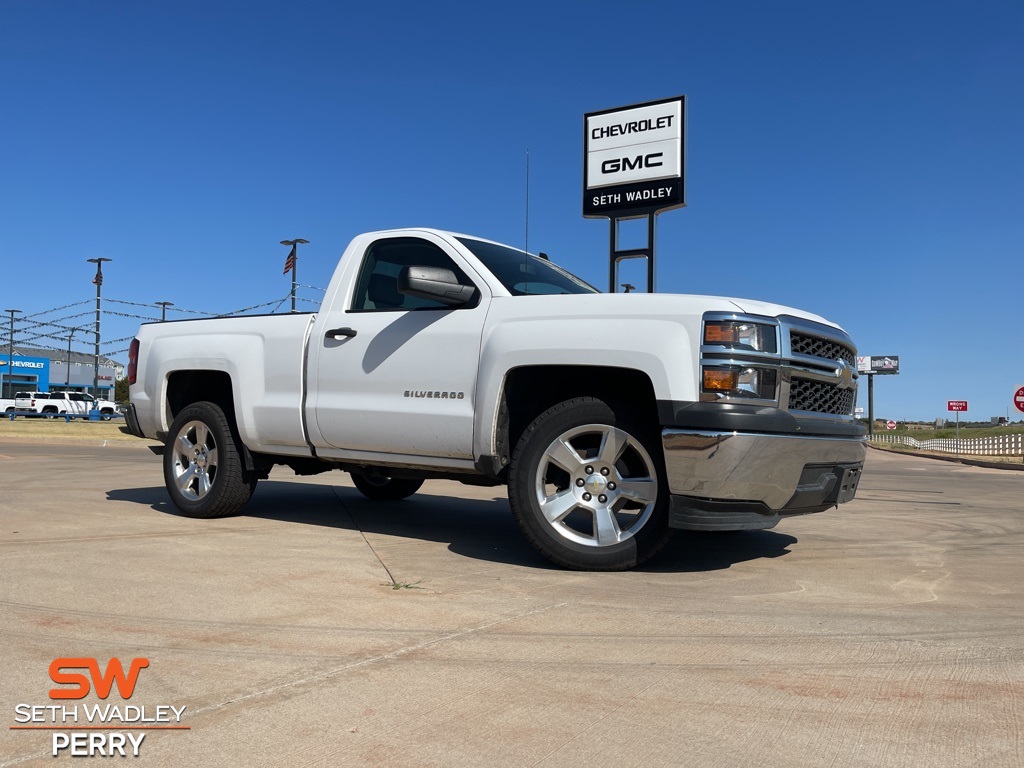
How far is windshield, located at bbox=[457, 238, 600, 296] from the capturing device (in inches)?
217

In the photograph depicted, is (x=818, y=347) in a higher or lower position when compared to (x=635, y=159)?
lower

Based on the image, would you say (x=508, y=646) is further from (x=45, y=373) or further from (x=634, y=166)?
(x=45, y=373)

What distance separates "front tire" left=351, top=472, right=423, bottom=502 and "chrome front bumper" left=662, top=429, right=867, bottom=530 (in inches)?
165

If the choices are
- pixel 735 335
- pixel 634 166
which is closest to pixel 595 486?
pixel 735 335

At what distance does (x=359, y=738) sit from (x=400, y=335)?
11.4ft

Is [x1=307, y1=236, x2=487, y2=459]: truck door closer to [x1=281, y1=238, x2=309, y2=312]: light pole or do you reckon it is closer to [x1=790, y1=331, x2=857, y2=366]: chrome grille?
[x1=790, y1=331, x2=857, y2=366]: chrome grille

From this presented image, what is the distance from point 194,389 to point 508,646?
15.8ft

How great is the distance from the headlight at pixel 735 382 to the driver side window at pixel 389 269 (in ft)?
6.79

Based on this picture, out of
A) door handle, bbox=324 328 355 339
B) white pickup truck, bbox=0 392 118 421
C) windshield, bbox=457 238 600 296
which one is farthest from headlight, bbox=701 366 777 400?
white pickup truck, bbox=0 392 118 421

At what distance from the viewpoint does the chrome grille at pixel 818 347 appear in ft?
15.4

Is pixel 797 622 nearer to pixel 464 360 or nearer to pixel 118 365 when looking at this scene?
pixel 464 360

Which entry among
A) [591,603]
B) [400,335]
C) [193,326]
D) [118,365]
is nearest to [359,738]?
[591,603]

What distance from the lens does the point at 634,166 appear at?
63.1ft

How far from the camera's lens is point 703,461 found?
Result: 4.34 m
